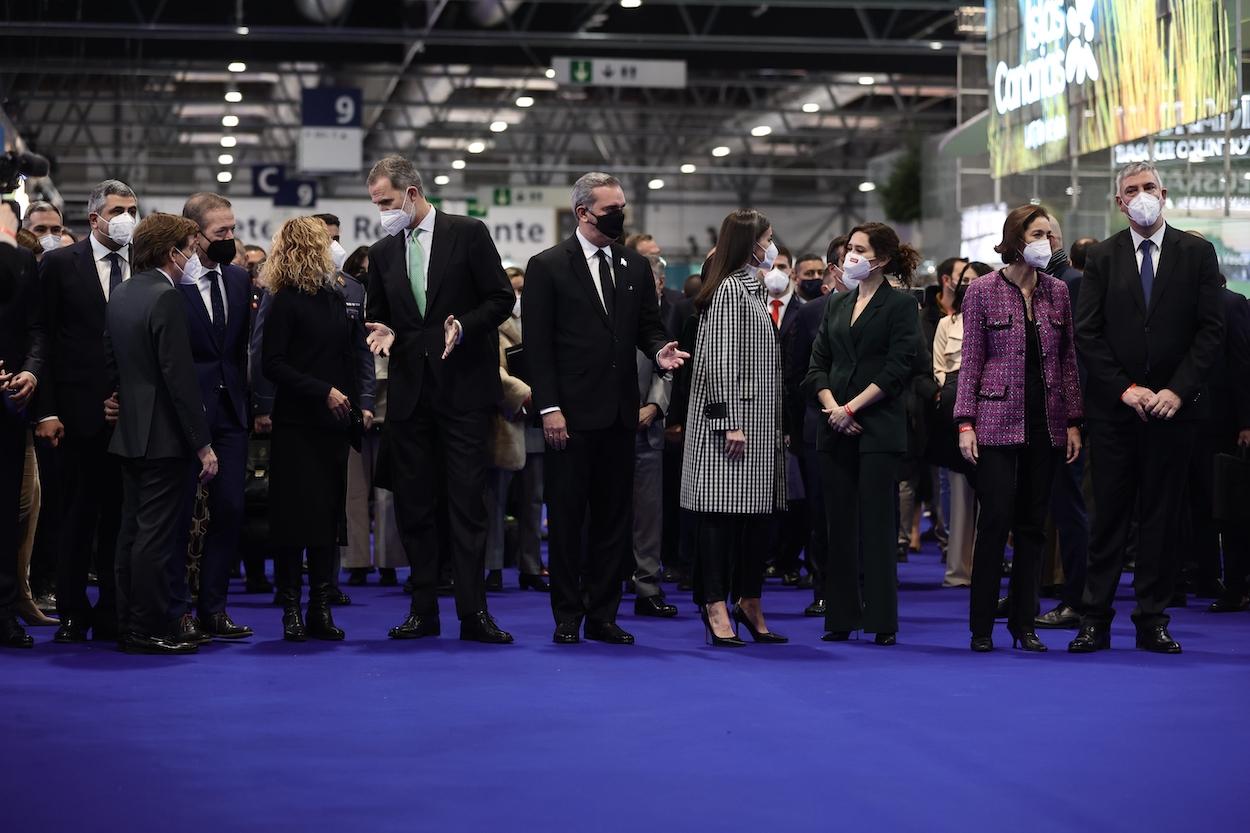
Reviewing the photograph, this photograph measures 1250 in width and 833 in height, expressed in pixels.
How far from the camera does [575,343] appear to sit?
667cm

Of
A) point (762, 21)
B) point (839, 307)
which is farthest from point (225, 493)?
point (762, 21)

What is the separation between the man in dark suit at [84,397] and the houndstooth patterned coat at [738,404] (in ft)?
7.53

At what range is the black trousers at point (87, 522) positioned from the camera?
6668 millimetres

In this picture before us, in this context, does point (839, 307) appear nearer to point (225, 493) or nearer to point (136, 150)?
point (225, 493)

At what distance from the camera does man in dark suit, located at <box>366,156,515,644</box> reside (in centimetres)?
675

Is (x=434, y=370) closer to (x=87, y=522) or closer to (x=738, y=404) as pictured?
(x=738, y=404)

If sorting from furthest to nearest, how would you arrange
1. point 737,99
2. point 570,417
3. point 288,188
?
1. point 737,99
2. point 288,188
3. point 570,417

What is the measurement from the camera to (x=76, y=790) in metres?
4.09

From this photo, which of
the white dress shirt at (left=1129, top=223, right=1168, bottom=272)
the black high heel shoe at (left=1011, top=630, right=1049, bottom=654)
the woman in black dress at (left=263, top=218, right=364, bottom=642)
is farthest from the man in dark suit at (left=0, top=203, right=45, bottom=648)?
the white dress shirt at (left=1129, top=223, right=1168, bottom=272)

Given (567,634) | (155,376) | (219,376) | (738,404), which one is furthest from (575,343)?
(155,376)

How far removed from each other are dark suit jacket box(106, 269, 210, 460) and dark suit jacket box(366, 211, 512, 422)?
846 millimetres

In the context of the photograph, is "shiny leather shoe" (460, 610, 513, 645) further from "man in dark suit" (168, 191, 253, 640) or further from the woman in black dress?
"man in dark suit" (168, 191, 253, 640)

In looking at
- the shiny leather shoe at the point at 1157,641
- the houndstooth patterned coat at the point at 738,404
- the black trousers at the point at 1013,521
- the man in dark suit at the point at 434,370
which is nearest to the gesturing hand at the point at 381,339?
the man in dark suit at the point at 434,370

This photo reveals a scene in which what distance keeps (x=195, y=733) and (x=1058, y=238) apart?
4284 mm
